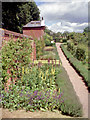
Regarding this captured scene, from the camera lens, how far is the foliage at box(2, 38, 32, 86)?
13.3 feet

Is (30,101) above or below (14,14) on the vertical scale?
below

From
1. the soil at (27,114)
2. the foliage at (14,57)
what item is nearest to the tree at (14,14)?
the foliage at (14,57)

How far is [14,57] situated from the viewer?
4723 millimetres

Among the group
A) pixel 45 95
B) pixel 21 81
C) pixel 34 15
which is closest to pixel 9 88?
pixel 21 81

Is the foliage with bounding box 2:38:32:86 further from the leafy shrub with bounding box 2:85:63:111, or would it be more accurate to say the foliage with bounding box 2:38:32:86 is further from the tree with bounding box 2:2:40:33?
the tree with bounding box 2:2:40:33

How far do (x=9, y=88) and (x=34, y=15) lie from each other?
76.0 feet

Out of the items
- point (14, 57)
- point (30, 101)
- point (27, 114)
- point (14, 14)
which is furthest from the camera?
point (14, 14)

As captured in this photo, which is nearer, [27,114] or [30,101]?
[27,114]

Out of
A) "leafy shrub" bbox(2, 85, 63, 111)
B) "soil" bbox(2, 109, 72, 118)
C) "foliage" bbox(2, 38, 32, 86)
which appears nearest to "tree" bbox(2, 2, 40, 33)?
"foliage" bbox(2, 38, 32, 86)

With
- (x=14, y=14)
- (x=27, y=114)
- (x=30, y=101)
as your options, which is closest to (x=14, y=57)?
(x=30, y=101)

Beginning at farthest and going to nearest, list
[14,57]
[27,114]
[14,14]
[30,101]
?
[14,14], [14,57], [30,101], [27,114]

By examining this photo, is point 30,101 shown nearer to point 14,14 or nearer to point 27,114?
point 27,114

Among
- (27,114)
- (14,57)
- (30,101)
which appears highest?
(14,57)

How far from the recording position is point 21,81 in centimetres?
488
